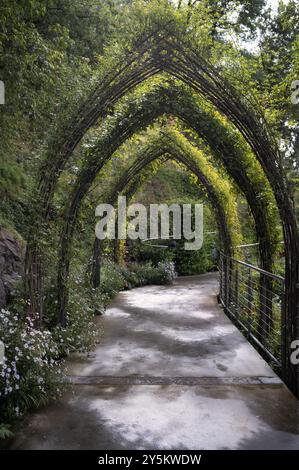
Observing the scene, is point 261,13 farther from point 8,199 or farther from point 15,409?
point 15,409

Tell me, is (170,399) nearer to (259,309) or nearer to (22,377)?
(22,377)

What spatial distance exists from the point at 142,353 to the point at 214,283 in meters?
6.31

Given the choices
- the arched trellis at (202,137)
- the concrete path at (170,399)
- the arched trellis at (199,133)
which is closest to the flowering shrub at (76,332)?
the concrete path at (170,399)

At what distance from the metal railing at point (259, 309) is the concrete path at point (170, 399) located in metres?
0.19

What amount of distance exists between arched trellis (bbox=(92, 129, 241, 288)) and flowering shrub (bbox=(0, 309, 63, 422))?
4670 millimetres

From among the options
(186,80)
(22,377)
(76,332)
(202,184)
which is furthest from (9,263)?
(202,184)

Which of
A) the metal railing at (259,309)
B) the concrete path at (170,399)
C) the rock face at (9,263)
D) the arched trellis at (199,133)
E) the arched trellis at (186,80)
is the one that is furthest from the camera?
the arched trellis at (199,133)

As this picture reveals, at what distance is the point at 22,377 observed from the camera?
3.22 m

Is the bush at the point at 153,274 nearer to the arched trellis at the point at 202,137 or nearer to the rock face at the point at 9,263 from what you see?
the rock face at the point at 9,263

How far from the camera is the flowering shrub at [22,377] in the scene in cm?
304

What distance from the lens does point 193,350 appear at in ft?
16.3

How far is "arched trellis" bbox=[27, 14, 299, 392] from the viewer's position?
4008 millimetres

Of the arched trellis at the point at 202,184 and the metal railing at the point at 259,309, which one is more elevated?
the arched trellis at the point at 202,184

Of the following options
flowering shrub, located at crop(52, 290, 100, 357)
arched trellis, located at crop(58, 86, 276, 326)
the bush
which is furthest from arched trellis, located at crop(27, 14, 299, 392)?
the bush
